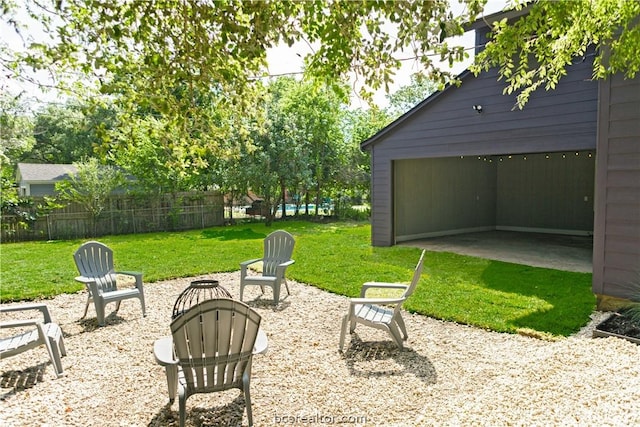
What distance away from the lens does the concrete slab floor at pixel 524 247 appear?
818cm

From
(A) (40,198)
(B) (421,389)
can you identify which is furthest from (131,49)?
(A) (40,198)

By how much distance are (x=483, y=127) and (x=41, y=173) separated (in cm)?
1978

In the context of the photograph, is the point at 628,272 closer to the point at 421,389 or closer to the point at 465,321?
the point at 465,321

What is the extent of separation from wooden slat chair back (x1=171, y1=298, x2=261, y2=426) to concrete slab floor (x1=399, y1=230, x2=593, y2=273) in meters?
6.89

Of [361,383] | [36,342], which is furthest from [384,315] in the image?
[36,342]

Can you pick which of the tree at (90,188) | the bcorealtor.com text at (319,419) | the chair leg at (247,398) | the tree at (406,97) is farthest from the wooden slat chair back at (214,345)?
the tree at (406,97)

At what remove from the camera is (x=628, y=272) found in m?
4.75

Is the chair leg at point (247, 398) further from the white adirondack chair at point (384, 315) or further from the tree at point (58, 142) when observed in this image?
the tree at point (58, 142)

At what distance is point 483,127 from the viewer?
7.90m

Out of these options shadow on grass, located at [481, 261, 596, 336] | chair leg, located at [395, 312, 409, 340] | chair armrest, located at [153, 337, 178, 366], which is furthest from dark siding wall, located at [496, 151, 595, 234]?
chair armrest, located at [153, 337, 178, 366]

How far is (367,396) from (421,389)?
0.45 metres

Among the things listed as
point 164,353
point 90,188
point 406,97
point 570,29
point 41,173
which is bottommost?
point 164,353

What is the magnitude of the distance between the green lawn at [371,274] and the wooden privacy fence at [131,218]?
1.00 m

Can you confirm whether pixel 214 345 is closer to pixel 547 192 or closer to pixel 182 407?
pixel 182 407
